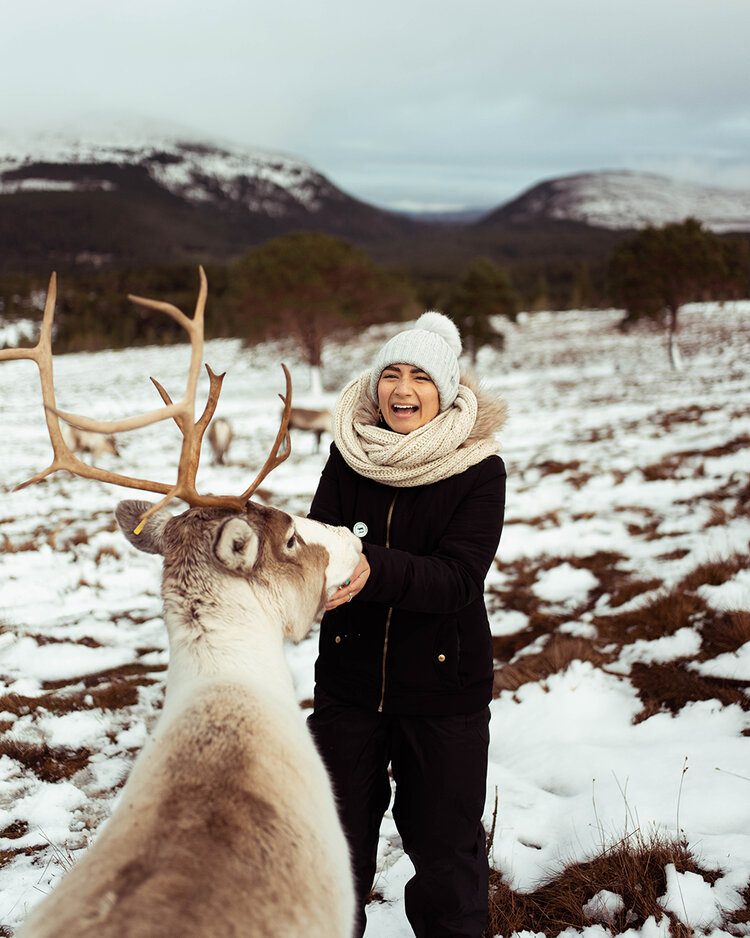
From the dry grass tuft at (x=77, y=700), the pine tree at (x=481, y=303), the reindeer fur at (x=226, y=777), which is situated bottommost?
the dry grass tuft at (x=77, y=700)

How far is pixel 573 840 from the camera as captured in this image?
298 centimetres

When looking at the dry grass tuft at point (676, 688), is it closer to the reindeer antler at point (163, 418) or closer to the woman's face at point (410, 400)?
the woman's face at point (410, 400)

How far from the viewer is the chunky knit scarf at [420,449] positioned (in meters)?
2.39

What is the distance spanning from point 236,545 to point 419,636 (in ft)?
2.65

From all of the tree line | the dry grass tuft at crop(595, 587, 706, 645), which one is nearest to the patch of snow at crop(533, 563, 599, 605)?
the dry grass tuft at crop(595, 587, 706, 645)

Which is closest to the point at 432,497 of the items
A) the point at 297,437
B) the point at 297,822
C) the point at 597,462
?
the point at 297,822

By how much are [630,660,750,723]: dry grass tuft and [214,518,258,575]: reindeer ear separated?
2884 millimetres

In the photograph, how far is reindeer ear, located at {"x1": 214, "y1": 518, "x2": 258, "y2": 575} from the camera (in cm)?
207

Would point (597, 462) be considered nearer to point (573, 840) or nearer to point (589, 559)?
point (589, 559)

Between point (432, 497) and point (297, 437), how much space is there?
15091mm

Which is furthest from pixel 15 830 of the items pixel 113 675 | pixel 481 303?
pixel 481 303

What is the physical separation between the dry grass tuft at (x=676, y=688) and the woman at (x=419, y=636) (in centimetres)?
193

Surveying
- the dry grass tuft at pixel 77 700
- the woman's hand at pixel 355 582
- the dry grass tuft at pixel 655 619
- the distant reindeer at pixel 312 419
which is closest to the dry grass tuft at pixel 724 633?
the dry grass tuft at pixel 655 619

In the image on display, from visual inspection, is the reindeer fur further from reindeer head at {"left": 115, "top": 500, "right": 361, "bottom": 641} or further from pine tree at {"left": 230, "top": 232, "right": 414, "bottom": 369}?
pine tree at {"left": 230, "top": 232, "right": 414, "bottom": 369}
